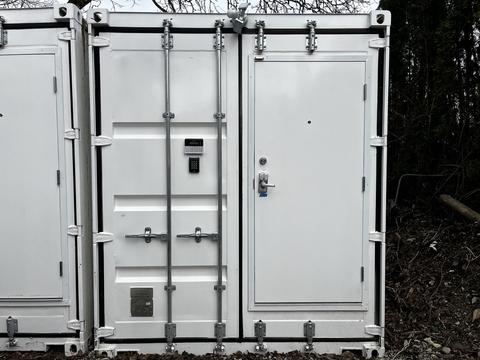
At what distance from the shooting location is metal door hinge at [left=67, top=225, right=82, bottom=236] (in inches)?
120

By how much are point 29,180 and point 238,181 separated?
1.51 m

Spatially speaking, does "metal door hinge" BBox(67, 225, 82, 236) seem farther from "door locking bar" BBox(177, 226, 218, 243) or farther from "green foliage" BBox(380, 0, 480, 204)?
"green foliage" BBox(380, 0, 480, 204)

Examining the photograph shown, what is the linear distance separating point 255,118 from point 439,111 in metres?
3.12

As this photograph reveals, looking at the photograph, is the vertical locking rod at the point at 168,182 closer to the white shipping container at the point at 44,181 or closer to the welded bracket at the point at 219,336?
the welded bracket at the point at 219,336

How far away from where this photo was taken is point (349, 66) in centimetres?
299

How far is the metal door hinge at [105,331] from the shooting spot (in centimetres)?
309

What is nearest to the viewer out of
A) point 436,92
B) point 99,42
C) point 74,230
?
point 99,42

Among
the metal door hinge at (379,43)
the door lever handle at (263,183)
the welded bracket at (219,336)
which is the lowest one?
the welded bracket at (219,336)

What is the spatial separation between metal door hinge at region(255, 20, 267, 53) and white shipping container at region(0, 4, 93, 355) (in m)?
1.28

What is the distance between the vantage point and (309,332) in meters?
3.12

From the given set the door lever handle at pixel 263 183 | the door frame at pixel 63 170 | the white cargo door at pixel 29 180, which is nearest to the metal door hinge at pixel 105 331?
the door frame at pixel 63 170

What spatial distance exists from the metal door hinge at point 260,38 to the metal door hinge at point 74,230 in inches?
71.5

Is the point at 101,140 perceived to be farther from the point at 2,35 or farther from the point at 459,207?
the point at 459,207

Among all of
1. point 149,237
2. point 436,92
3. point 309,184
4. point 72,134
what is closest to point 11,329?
point 149,237
